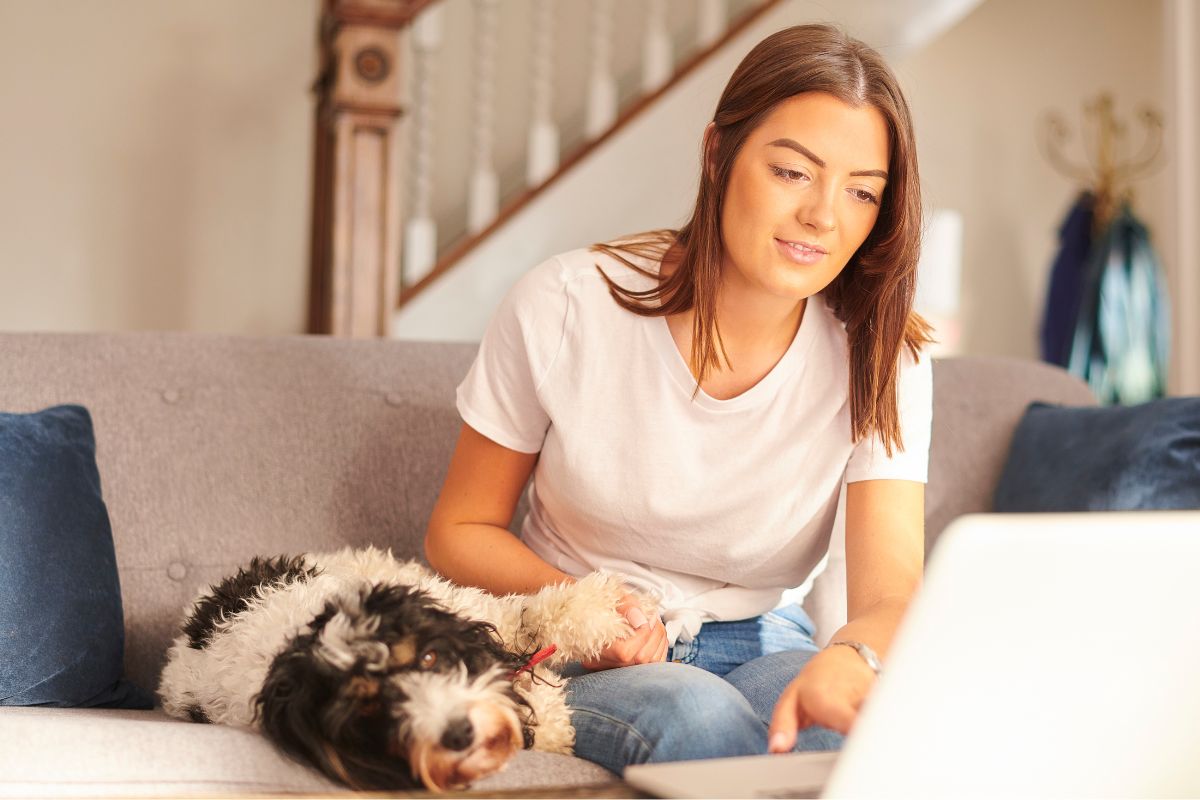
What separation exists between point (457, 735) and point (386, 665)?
0.32ft

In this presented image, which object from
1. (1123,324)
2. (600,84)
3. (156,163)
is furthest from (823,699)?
(1123,324)

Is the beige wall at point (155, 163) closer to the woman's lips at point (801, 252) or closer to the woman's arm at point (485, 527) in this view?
the woman's arm at point (485, 527)

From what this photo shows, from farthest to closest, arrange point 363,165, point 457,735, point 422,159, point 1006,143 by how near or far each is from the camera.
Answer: point 1006,143 → point 422,159 → point 363,165 → point 457,735

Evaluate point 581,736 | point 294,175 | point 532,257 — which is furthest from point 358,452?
point 294,175

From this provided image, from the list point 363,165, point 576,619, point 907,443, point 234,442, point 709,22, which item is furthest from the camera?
Result: point 709,22

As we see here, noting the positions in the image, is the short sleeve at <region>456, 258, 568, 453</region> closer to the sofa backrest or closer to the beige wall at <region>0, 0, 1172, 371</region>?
the sofa backrest

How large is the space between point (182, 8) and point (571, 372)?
343 centimetres

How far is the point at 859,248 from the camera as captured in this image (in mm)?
1572

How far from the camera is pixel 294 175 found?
451 centimetres

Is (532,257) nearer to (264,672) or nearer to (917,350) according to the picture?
(917,350)

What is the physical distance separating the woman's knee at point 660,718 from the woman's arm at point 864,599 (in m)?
0.13

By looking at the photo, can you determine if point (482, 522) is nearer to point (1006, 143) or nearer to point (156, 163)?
point (156, 163)

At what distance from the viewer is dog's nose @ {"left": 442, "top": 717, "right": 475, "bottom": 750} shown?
3.35ft

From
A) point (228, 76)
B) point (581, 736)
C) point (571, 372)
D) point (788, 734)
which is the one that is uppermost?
point (228, 76)
